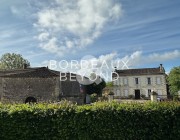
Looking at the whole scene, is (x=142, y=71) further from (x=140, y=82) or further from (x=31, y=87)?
(x=31, y=87)

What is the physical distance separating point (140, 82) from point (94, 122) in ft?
153

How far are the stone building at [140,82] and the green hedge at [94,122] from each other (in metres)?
44.7

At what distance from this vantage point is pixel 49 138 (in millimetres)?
10750

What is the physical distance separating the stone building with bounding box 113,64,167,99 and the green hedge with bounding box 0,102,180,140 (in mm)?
44709

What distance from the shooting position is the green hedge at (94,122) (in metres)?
10.2

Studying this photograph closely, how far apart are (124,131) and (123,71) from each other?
4876 cm

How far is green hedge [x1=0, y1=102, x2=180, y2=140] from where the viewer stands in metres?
10.2

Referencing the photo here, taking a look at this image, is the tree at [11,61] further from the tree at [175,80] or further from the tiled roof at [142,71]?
the tree at [175,80]

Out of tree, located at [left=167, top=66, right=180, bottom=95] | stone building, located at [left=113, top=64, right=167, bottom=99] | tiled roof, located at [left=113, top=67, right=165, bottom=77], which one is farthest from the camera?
tiled roof, located at [left=113, top=67, right=165, bottom=77]

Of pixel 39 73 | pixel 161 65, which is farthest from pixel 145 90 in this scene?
pixel 39 73

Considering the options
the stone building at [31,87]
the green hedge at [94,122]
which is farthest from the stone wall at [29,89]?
the green hedge at [94,122]

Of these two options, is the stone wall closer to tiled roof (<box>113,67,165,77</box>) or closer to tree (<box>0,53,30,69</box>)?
tiled roof (<box>113,67,165,77</box>)

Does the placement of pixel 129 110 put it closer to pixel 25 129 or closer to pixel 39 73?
pixel 25 129

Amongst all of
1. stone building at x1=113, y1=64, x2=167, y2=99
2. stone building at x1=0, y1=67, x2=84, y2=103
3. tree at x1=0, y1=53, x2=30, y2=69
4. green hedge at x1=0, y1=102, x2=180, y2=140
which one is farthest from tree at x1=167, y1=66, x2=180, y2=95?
tree at x1=0, y1=53, x2=30, y2=69
